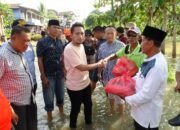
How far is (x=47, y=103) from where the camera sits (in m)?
6.40

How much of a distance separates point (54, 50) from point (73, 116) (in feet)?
4.37

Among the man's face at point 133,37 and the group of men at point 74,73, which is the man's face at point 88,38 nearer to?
the group of men at point 74,73

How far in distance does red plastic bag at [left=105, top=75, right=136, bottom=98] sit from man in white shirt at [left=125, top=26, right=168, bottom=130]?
0.10m

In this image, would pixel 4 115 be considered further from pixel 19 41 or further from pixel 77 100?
pixel 77 100

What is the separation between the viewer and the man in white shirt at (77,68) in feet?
17.3

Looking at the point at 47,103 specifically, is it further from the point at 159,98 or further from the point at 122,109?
the point at 159,98

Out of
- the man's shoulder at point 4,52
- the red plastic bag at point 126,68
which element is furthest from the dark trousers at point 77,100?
the man's shoulder at point 4,52

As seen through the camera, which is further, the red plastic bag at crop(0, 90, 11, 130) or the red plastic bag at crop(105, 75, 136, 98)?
the red plastic bag at crop(105, 75, 136, 98)

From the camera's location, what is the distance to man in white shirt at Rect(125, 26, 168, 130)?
3.23 metres

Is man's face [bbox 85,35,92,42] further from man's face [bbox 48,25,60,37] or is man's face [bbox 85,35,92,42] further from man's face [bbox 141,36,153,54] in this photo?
man's face [bbox 141,36,153,54]

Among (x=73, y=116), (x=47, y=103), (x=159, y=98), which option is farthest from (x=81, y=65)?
(x=159, y=98)

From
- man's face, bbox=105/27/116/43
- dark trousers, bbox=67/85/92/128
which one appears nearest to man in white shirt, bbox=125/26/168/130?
dark trousers, bbox=67/85/92/128

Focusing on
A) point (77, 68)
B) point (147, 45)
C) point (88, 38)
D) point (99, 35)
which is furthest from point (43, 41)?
point (147, 45)

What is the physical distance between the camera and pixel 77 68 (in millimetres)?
5312
